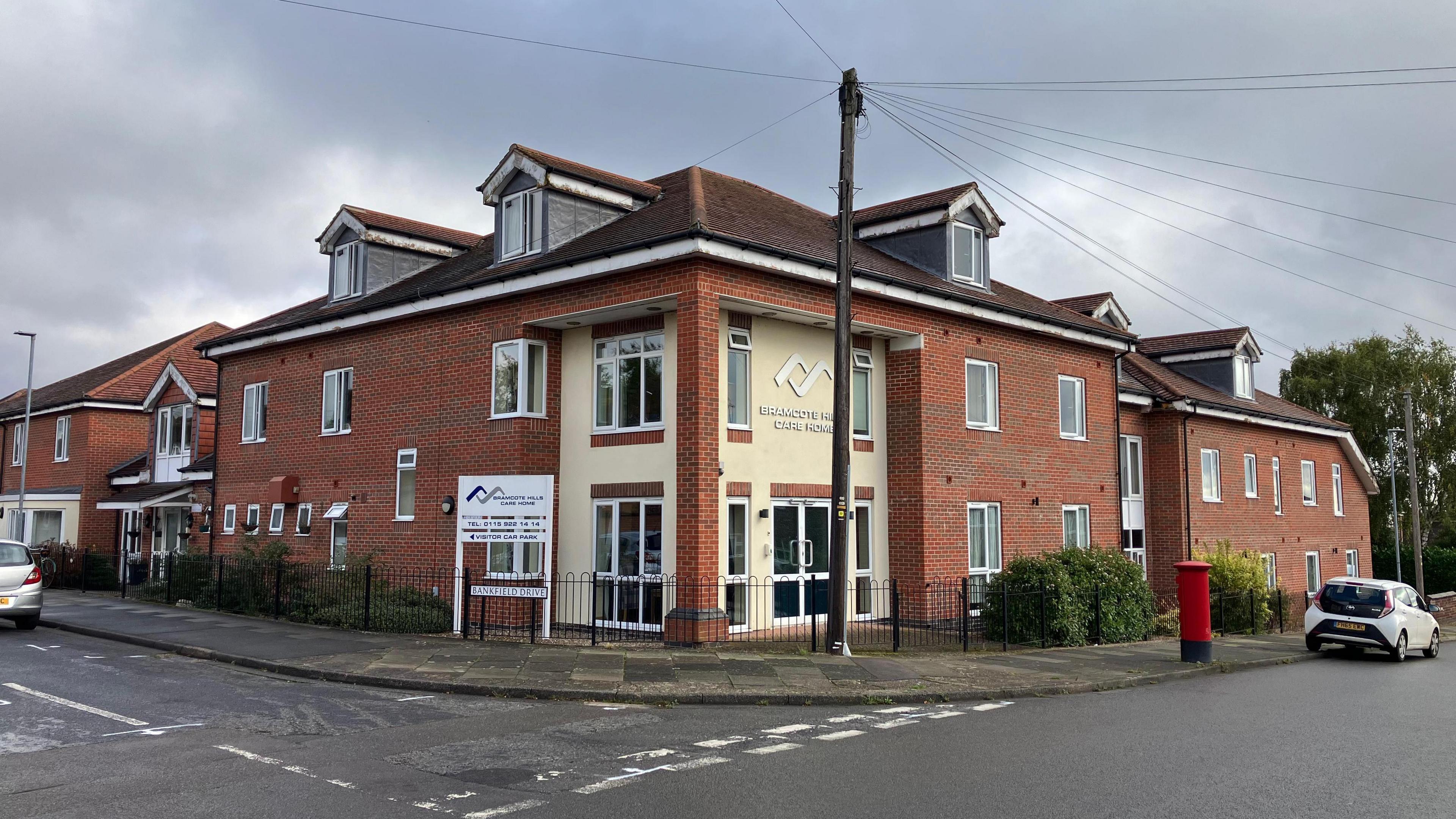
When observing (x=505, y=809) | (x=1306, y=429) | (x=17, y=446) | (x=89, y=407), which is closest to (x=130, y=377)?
(x=89, y=407)

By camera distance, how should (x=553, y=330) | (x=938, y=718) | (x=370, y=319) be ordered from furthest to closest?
(x=370, y=319) → (x=553, y=330) → (x=938, y=718)

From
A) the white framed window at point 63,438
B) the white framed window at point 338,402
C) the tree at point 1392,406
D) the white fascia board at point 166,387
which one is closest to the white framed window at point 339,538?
the white framed window at point 338,402

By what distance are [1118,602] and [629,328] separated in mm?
10171

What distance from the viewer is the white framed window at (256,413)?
24.7 m

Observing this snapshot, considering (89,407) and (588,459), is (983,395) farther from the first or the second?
(89,407)

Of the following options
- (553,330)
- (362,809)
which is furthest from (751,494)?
(362,809)

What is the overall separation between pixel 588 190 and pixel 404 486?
22.2ft

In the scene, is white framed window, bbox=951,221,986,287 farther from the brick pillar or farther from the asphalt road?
the asphalt road

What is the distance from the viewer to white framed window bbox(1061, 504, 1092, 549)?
75.6ft

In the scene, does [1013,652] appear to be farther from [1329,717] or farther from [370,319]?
[370,319]

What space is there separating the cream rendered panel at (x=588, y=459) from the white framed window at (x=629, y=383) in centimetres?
16

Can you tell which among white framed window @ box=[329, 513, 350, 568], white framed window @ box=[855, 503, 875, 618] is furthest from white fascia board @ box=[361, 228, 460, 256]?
white framed window @ box=[855, 503, 875, 618]

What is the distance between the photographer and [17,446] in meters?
37.5

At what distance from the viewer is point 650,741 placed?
Result: 920cm
